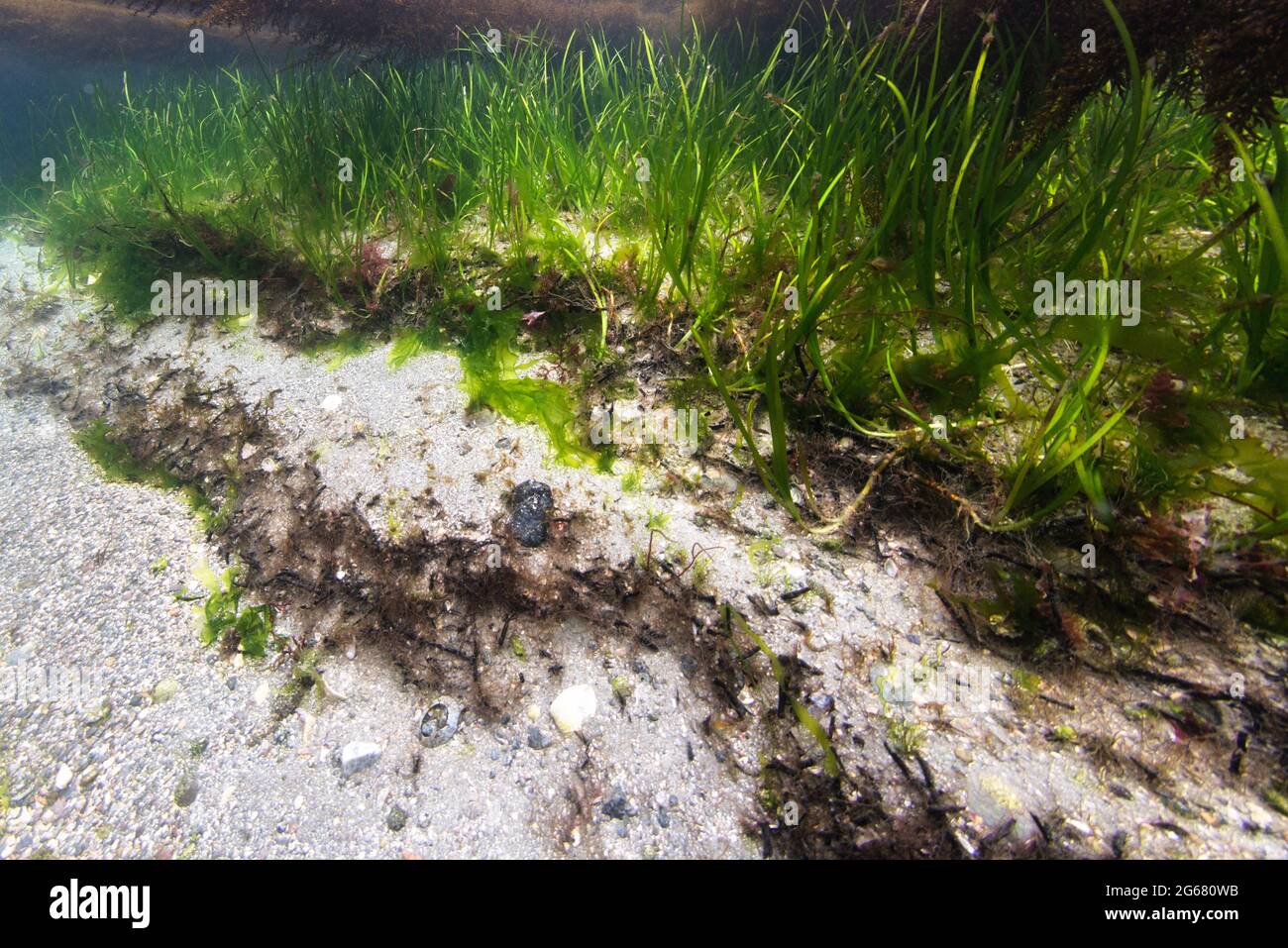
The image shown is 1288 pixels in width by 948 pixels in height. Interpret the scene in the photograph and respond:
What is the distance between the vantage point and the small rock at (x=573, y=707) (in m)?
1.88

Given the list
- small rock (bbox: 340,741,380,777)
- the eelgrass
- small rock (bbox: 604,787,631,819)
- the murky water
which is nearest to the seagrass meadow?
the eelgrass

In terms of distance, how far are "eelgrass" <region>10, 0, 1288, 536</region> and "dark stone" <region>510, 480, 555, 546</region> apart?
0.26 metres

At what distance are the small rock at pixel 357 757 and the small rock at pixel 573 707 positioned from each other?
674 millimetres

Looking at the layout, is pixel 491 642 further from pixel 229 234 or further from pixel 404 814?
pixel 229 234

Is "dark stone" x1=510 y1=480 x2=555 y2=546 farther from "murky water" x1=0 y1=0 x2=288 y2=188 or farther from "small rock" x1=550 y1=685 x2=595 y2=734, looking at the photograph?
"murky water" x1=0 y1=0 x2=288 y2=188

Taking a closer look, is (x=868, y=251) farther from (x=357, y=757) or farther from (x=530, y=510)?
(x=357, y=757)

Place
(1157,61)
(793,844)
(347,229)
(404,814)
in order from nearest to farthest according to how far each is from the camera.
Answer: (793,844), (404,814), (1157,61), (347,229)

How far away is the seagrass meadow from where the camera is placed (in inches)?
70.2

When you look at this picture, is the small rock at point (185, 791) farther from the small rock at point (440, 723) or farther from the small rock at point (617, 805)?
the small rock at point (617, 805)
